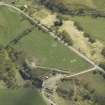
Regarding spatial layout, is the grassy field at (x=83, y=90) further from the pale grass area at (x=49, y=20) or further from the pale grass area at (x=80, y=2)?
the pale grass area at (x=80, y=2)

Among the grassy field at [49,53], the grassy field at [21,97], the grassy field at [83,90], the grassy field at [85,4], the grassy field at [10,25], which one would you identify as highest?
the grassy field at [85,4]

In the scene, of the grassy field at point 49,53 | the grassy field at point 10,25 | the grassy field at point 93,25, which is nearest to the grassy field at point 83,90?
the grassy field at point 49,53

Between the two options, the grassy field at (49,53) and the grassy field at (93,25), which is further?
the grassy field at (93,25)

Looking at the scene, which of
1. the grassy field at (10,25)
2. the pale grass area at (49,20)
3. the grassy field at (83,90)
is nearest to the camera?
the grassy field at (83,90)

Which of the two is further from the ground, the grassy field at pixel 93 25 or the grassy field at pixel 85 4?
the grassy field at pixel 85 4

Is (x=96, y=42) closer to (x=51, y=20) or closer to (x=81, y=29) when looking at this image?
(x=81, y=29)
